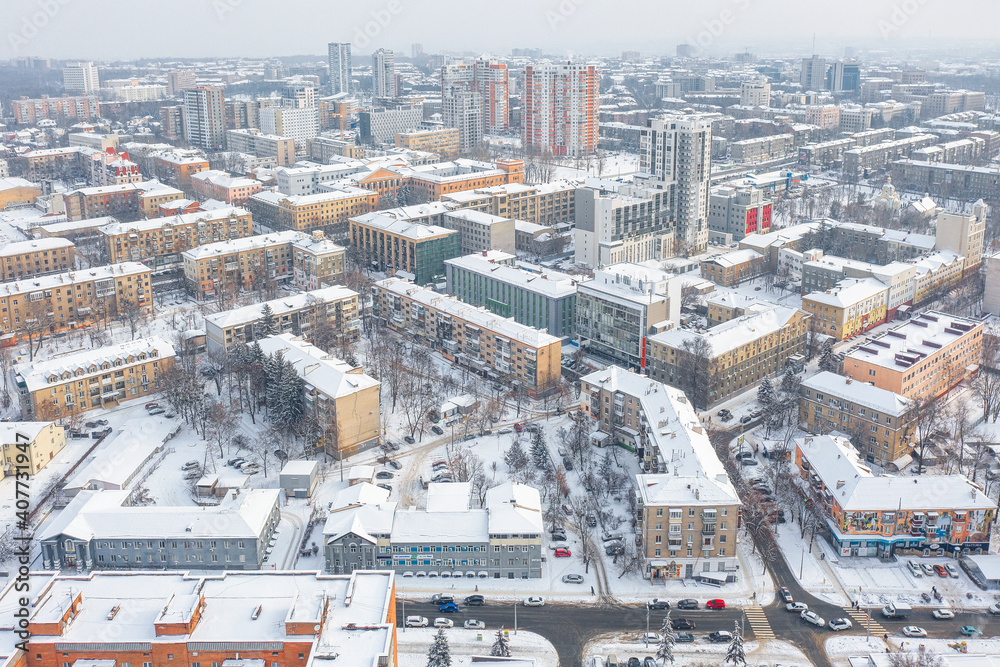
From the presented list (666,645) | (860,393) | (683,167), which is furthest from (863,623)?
(683,167)

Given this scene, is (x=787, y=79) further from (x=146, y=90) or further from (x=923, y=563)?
(x=923, y=563)

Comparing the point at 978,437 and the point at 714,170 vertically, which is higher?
the point at 714,170

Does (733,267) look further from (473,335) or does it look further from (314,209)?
(314,209)

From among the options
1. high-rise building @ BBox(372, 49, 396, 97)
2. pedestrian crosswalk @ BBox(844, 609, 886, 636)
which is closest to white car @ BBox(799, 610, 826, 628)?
pedestrian crosswalk @ BBox(844, 609, 886, 636)

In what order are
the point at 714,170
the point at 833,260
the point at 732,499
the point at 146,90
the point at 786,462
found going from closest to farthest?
the point at 732,499 < the point at 786,462 < the point at 833,260 < the point at 714,170 < the point at 146,90

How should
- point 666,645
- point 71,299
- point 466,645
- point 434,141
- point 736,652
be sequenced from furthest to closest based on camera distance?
point 434,141 → point 71,299 → point 466,645 → point 666,645 → point 736,652

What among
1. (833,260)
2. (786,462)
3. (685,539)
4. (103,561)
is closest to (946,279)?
(833,260)

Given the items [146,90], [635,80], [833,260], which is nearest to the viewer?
[833,260]
